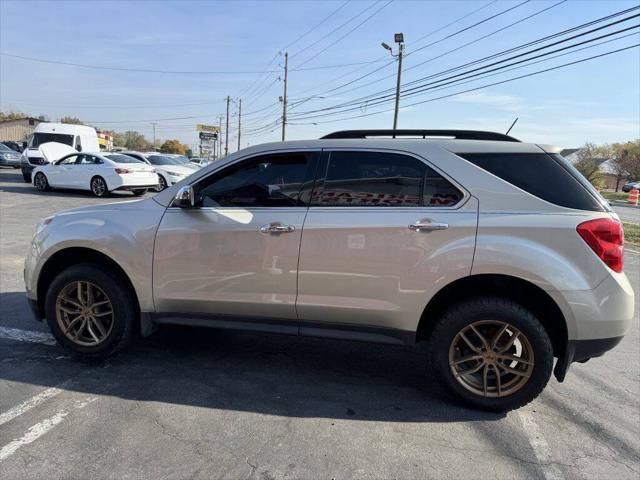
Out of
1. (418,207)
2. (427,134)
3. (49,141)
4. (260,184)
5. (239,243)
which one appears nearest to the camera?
(418,207)

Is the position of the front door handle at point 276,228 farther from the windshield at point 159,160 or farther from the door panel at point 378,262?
the windshield at point 159,160

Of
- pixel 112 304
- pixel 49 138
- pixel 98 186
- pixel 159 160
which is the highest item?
pixel 49 138

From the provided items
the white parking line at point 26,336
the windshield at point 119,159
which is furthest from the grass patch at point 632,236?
the windshield at point 119,159

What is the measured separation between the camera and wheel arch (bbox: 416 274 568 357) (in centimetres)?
334

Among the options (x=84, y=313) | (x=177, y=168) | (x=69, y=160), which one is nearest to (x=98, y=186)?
(x=69, y=160)

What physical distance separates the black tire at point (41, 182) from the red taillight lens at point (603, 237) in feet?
63.7

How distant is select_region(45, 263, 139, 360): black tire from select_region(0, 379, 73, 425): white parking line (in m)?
0.36

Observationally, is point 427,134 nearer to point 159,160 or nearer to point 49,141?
point 159,160

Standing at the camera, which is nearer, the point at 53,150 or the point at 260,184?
the point at 260,184

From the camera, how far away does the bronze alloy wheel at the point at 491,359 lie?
338cm

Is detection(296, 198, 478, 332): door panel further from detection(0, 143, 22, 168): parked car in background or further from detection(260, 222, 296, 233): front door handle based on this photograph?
detection(0, 143, 22, 168): parked car in background

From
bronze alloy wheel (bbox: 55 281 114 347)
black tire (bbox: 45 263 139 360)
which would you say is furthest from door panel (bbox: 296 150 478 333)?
bronze alloy wheel (bbox: 55 281 114 347)

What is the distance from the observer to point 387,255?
3371 mm

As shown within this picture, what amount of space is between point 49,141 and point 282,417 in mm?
25267
